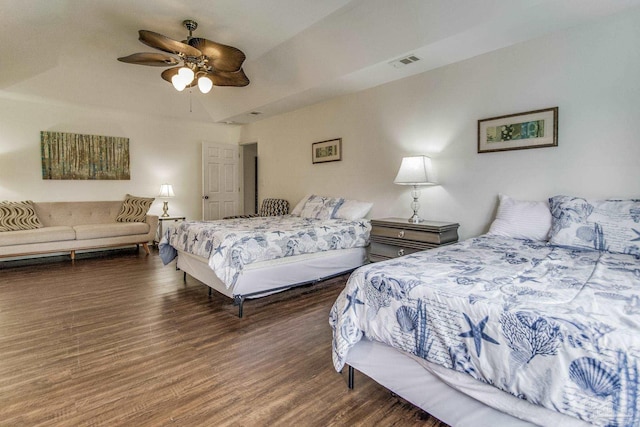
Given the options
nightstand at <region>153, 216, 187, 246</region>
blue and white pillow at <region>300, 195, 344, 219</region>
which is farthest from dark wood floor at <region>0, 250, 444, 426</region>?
nightstand at <region>153, 216, 187, 246</region>

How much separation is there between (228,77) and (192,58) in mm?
567

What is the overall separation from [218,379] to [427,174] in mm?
2780

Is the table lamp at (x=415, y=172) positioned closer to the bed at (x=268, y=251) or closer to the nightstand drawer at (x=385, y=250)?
the nightstand drawer at (x=385, y=250)

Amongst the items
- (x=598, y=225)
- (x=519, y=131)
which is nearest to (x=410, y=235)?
(x=519, y=131)

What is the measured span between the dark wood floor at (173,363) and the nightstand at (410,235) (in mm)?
842

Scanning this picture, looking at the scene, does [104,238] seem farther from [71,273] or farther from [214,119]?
[214,119]

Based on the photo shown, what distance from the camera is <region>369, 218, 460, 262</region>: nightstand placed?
3.27 m

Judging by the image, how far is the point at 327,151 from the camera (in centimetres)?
498

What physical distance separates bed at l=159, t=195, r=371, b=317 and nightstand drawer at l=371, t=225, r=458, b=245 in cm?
39

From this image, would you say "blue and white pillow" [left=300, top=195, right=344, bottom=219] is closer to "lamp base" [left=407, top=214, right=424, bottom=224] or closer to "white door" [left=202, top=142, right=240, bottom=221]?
"lamp base" [left=407, top=214, right=424, bottom=224]

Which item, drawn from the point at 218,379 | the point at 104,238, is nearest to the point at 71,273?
the point at 104,238

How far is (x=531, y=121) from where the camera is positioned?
2943 mm

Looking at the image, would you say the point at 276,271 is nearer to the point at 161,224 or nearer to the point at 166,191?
the point at 166,191

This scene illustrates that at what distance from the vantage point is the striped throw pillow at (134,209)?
5609mm
